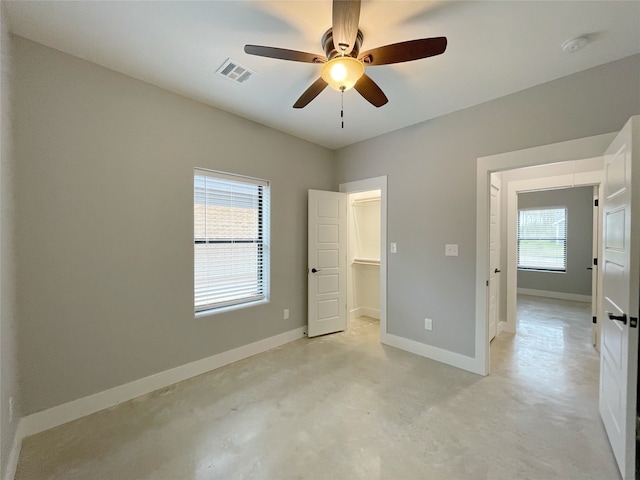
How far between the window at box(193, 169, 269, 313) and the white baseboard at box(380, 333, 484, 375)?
1780mm

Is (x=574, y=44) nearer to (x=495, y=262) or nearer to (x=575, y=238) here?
(x=495, y=262)

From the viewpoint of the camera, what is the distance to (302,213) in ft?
12.5

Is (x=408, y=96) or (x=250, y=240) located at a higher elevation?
(x=408, y=96)

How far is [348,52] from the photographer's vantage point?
64.3 inches

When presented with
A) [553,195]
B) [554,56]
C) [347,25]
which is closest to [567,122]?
[554,56]

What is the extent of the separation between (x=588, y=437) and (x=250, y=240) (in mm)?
3447

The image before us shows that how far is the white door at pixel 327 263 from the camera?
3822 mm

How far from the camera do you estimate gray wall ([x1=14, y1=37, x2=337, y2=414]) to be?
6.39ft

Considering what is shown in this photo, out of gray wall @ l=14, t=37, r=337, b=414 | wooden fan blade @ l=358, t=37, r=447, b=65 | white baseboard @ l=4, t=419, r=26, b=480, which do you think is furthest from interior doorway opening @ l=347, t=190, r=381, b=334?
white baseboard @ l=4, t=419, r=26, b=480

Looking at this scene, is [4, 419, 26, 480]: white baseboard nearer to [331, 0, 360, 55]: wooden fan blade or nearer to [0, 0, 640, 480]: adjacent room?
[0, 0, 640, 480]: adjacent room

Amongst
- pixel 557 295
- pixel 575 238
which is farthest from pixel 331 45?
pixel 557 295

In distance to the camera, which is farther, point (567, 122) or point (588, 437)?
point (567, 122)

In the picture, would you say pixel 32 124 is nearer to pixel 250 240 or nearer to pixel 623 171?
pixel 250 240

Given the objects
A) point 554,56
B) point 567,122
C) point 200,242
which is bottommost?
point 200,242
